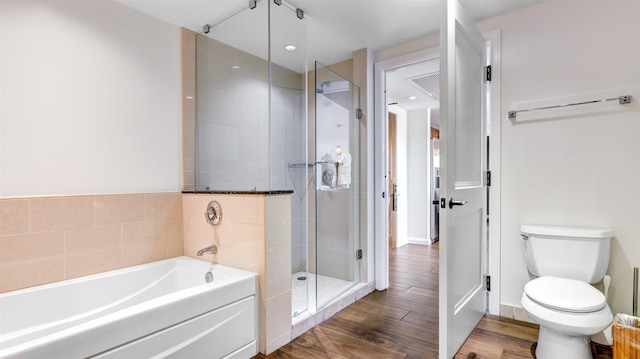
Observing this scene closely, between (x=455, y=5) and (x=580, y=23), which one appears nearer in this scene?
(x=455, y=5)

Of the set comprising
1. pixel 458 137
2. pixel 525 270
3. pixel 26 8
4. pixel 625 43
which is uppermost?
pixel 26 8

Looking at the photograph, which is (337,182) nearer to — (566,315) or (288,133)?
(288,133)

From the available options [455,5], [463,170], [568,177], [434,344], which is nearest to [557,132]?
[568,177]

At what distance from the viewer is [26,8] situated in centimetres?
171

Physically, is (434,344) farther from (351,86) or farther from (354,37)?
(354,37)

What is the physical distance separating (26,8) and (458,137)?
2.57 meters

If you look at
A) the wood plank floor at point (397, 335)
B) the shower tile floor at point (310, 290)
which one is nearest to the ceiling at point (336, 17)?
the shower tile floor at point (310, 290)

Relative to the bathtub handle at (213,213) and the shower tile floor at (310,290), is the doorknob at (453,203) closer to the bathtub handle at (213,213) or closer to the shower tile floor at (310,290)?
the shower tile floor at (310,290)

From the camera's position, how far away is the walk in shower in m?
2.30

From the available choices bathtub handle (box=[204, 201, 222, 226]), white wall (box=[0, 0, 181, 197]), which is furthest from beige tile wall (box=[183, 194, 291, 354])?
white wall (box=[0, 0, 181, 197])

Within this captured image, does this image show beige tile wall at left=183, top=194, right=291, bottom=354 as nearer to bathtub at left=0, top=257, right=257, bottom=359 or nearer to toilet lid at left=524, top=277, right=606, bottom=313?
bathtub at left=0, top=257, right=257, bottom=359

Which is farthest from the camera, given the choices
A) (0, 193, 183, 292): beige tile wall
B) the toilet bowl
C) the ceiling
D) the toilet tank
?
the ceiling

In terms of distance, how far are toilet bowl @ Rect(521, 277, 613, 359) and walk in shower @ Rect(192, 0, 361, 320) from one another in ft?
4.63

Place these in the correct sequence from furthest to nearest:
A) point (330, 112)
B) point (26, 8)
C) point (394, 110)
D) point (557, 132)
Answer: point (394, 110), point (330, 112), point (557, 132), point (26, 8)
